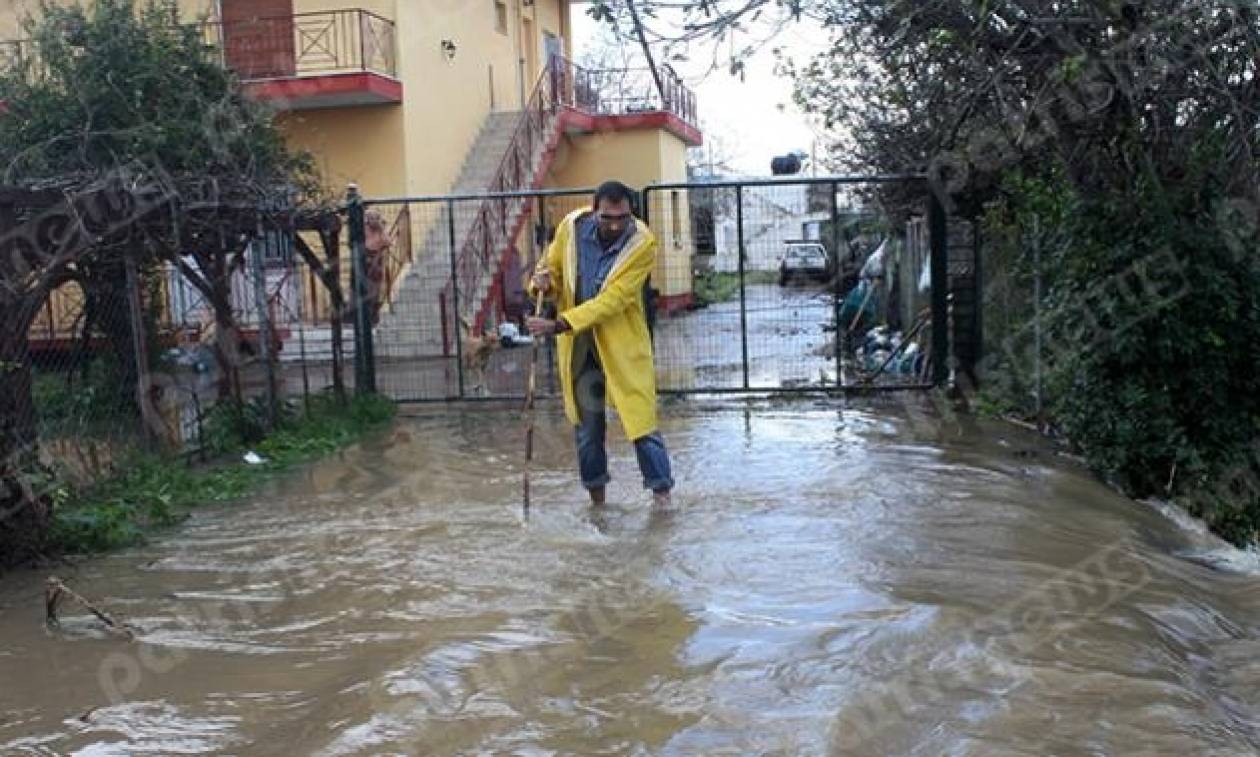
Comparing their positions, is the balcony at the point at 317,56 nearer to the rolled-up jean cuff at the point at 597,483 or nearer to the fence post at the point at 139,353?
the fence post at the point at 139,353

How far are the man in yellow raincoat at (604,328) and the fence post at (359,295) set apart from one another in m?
4.55

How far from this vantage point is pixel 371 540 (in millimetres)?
6281

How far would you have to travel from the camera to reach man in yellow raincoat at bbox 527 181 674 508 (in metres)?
6.52

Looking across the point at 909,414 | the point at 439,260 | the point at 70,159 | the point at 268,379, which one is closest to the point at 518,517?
the point at 268,379

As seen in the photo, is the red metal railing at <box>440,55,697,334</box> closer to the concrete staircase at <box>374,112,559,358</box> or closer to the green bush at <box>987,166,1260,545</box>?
the concrete staircase at <box>374,112,559,358</box>

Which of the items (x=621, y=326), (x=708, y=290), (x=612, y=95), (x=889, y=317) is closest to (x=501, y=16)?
(x=612, y=95)

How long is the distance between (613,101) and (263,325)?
1605 centimetres

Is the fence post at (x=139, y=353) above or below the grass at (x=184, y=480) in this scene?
above

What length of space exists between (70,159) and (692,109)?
18.1m

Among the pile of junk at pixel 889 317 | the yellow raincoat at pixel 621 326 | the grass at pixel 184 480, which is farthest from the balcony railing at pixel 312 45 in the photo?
the yellow raincoat at pixel 621 326

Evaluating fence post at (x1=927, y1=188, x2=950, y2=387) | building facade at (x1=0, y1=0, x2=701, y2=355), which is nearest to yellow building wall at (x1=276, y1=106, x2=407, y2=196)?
building facade at (x1=0, y1=0, x2=701, y2=355)

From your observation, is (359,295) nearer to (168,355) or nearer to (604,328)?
(168,355)

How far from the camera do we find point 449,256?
1511 centimetres

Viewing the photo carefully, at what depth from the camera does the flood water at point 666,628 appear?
146 inches
